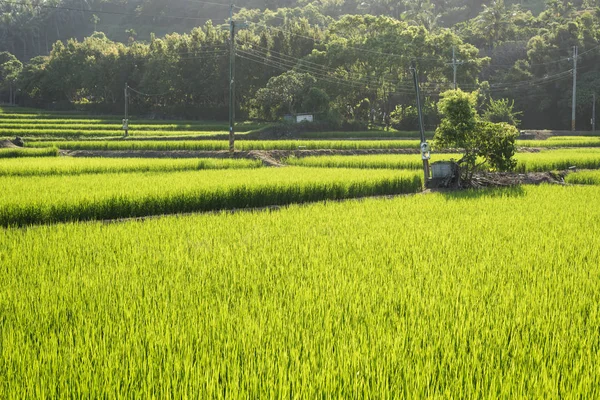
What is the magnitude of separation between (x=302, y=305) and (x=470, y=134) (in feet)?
38.6

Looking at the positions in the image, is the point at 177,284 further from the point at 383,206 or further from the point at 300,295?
the point at 383,206

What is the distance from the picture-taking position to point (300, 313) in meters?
3.81

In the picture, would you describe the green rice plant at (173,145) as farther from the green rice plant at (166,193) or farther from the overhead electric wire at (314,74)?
the overhead electric wire at (314,74)

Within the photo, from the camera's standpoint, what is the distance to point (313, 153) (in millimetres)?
26281

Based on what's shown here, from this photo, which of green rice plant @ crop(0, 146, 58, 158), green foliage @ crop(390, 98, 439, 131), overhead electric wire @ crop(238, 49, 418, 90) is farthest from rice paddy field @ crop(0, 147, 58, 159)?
green foliage @ crop(390, 98, 439, 131)

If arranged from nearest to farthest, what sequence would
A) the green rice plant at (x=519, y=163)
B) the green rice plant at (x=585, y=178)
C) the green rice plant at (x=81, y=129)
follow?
the green rice plant at (x=585, y=178) < the green rice plant at (x=519, y=163) < the green rice plant at (x=81, y=129)

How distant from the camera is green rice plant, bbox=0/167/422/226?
30.4 feet

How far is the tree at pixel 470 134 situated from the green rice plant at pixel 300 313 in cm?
748

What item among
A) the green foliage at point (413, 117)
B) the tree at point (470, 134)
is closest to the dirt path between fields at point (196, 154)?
the tree at point (470, 134)

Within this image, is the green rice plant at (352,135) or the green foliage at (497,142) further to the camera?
the green rice plant at (352,135)

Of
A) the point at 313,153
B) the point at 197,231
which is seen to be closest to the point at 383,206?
the point at 197,231

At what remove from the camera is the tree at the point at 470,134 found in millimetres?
14570

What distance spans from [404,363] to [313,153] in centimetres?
2356

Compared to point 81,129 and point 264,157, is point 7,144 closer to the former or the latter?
point 81,129
